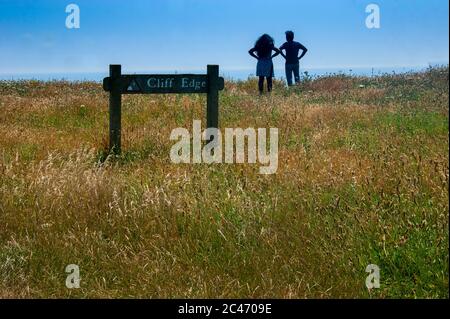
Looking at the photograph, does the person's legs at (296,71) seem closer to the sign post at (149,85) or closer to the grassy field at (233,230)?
the sign post at (149,85)

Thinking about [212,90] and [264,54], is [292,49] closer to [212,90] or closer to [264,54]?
[264,54]

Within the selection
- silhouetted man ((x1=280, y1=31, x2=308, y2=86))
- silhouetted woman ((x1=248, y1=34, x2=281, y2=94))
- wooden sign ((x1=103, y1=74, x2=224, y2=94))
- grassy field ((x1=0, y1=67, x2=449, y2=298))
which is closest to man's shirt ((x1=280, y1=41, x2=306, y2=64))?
silhouetted man ((x1=280, y1=31, x2=308, y2=86))

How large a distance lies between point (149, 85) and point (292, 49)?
31.1 ft

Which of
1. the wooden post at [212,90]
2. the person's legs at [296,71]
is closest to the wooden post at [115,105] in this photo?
the wooden post at [212,90]

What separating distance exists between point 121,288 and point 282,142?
4.21m

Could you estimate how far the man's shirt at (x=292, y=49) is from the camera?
16.3 metres

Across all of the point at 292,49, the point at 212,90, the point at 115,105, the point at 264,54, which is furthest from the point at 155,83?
the point at 292,49

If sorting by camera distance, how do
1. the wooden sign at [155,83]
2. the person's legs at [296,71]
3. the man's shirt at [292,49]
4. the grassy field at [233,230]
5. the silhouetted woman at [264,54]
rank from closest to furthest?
the grassy field at [233,230]
the wooden sign at [155,83]
the silhouetted woman at [264,54]
the man's shirt at [292,49]
the person's legs at [296,71]

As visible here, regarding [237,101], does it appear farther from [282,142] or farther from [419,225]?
[419,225]

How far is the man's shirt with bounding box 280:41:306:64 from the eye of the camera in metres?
16.3

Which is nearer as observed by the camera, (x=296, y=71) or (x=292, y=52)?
(x=292, y=52)

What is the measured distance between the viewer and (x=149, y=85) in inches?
299

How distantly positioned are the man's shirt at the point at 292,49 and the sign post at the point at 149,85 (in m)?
8.93
